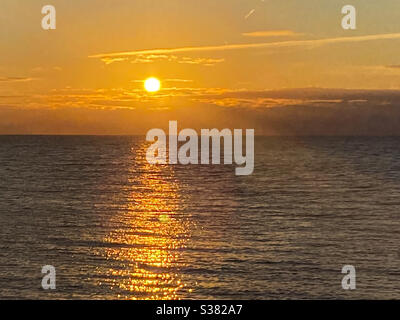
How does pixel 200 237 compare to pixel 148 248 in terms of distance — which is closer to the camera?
pixel 148 248

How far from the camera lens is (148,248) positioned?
50.1 m

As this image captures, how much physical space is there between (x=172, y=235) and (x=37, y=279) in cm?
1716

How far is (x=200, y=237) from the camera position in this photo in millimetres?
55469

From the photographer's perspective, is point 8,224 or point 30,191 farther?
point 30,191

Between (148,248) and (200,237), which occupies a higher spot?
(200,237)

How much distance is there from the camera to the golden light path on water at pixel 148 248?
39.1 meters

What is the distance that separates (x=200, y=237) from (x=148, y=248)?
22.3ft

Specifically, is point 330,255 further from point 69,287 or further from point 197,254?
point 69,287

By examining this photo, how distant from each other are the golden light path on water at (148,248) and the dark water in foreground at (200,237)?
99 mm

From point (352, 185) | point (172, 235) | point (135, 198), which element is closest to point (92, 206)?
point (135, 198)

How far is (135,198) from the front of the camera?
8862 centimetres

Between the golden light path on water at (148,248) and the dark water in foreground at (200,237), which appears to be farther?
the dark water in foreground at (200,237)

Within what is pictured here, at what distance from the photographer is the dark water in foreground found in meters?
39.4

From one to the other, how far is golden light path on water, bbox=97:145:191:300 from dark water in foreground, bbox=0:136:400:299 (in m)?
0.10
